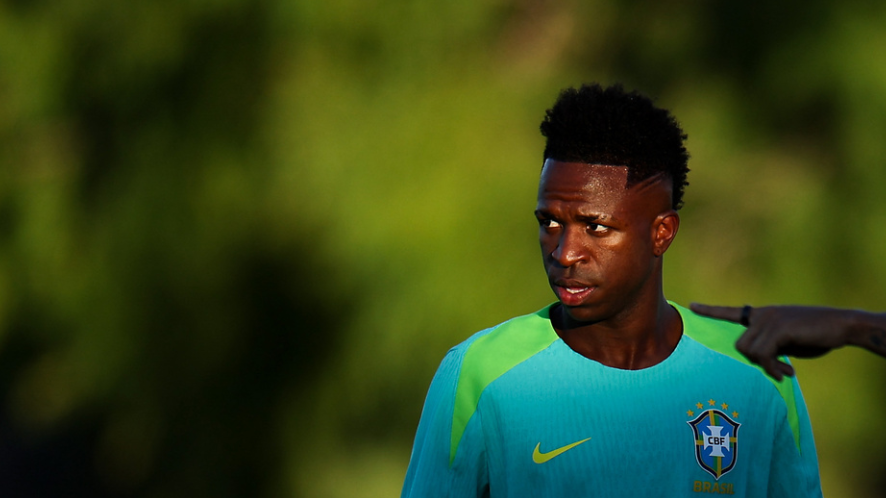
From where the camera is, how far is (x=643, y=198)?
99.4 inches

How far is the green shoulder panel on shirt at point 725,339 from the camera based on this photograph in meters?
2.56

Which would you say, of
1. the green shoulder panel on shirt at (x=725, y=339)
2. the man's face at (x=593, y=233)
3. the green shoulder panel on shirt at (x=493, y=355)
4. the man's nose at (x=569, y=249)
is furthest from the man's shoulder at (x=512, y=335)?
the green shoulder panel on shirt at (x=725, y=339)

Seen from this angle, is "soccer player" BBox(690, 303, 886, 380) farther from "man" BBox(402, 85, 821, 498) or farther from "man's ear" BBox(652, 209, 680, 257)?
"man's ear" BBox(652, 209, 680, 257)

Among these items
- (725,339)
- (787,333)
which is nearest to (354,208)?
(725,339)

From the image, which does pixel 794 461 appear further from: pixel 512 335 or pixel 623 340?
pixel 512 335

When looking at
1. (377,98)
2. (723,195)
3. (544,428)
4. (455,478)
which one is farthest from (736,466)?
(377,98)

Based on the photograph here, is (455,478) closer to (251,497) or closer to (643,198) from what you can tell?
(643,198)

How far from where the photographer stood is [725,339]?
2639mm

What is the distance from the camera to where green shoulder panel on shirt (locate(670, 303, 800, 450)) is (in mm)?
2559

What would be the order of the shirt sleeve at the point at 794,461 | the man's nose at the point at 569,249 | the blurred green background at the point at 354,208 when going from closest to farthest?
the man's nose at the point at 569,249
the shirt sleeve at the point at 794,461
the blurred green background at the point at 354,208

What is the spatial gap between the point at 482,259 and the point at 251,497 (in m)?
1.57

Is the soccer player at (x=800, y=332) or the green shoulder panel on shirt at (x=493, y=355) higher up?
the soccer player at (x=800, y=332)

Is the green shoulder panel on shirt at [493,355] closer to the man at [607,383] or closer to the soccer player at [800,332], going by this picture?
the man at [607,383]

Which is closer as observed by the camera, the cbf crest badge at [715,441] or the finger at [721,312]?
the cbf crest badge at [715,441]
